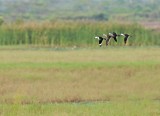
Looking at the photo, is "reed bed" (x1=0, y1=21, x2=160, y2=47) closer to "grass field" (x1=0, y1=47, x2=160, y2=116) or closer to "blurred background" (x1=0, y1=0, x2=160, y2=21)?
"grass field" (x1=0, y1=47, x2=160, y2=116)

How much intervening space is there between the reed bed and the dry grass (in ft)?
18.4

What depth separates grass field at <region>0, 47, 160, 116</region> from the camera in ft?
45.0

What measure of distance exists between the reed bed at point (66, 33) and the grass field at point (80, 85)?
17.2 feet

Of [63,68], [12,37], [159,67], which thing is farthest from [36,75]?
[12,37]

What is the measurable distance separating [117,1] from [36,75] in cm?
7195

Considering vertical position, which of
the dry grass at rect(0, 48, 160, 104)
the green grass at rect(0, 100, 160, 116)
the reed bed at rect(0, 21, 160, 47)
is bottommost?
the reed bed at rect(0, 21, 160, 47)

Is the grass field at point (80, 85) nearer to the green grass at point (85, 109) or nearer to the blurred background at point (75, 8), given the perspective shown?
the green grass at point (85, 109)

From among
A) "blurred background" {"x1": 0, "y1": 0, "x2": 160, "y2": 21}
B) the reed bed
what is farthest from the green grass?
"blurred background" {"x1": 0, "y1": 0, "x2": 160, "y2": 21}

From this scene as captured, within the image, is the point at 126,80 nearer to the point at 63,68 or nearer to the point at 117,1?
the point at 63,68

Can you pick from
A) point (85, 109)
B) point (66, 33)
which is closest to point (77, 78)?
point (85, 109)

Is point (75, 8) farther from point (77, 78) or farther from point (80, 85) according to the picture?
point (80, 85)

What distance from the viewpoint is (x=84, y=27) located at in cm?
2789

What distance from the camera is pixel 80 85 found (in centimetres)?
1675

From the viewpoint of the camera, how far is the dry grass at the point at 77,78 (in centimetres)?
1554
